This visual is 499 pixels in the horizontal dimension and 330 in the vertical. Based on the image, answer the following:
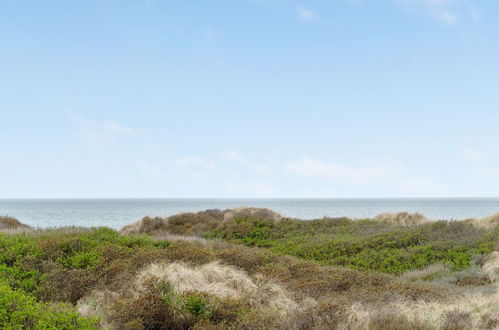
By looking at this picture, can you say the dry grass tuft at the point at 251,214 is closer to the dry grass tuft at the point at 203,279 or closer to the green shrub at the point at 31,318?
the dry grass tuft at the point at 203,279

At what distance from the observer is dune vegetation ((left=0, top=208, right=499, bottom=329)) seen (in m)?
7.16

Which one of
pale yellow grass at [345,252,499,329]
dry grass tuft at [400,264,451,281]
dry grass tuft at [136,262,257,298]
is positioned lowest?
dry grass tuft at [400,264,451,281]

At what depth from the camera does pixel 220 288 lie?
9031 mm

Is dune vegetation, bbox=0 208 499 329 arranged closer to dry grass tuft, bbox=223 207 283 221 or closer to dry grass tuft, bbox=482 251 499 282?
dry grass tuft, bbox=482 251 499 282

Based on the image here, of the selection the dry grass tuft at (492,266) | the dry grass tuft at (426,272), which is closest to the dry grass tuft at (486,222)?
the dry grass tuft at (492,266)

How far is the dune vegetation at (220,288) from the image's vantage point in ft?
23.5

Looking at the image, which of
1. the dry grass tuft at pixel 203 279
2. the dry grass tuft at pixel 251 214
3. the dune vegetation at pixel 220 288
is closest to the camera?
the dune vegetation at pixel 220 288

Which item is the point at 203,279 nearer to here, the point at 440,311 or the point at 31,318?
the point at 31,318

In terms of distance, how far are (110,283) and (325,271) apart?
5.45 m

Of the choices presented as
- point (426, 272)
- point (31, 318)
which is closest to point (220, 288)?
point (31, 318)

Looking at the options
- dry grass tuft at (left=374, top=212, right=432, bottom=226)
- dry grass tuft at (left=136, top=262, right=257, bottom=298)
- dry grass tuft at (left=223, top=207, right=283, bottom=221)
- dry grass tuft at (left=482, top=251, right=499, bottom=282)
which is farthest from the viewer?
dry grass tuft at (left=223, top=207, right=283, bottom=221)

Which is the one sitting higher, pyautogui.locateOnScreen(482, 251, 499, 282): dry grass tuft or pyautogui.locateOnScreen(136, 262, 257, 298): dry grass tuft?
pyautogui.locateOnScreen(136, 262, 257, 298): dry grass tuft

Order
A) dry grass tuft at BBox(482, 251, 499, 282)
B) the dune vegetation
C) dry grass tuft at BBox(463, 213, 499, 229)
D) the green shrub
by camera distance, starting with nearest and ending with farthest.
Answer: the green shrub → the dune vegetation → dry grass tuft at BBox(482, 251, 499, 282) → dry grass tuft at BBox(463, 213, 499, 229)

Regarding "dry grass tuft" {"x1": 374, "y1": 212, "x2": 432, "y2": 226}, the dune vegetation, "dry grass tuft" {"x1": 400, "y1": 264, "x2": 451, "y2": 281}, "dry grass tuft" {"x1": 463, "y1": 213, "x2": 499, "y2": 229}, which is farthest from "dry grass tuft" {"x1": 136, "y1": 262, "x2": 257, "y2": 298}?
"dry grass tuft" {"x1": 374, "y1": 212, "x2": 432, "y2": 226}
